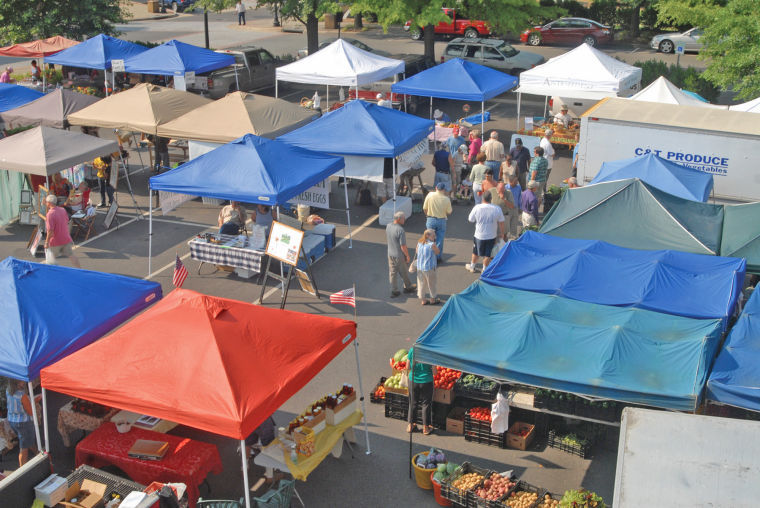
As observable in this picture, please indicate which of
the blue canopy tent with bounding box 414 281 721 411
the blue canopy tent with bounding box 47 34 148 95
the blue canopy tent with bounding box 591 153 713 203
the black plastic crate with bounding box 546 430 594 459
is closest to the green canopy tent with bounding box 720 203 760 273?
the blue canopy tent with bounding box 591 153 713 203

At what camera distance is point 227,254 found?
13992 millimetres

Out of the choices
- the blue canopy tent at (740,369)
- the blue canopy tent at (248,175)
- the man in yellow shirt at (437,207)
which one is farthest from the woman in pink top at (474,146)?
the blue canopy tent at (740,369)

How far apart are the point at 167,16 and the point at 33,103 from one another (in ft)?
105

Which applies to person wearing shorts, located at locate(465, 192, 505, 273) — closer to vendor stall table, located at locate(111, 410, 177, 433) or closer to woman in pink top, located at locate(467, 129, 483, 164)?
woman in pink top, located at locate(467, 129, 483, 164)

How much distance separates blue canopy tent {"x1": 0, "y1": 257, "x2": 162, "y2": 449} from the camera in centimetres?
887

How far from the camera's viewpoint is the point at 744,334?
9102mm

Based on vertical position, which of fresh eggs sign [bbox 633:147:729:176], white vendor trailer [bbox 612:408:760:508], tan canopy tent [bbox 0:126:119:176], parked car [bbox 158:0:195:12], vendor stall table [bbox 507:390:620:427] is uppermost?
parked car [bbox 158:0:195:12]

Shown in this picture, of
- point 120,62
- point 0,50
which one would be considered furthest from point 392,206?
point 0,50

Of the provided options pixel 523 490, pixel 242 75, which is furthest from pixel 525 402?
pixel 242 75

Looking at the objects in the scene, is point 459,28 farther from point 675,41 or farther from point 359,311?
point 359,311

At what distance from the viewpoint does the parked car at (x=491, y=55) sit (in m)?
28.3

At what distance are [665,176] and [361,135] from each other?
235 inches

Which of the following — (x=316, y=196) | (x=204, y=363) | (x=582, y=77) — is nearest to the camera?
(x=204, y=363)

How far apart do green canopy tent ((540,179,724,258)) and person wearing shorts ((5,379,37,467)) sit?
8012 millimetres
